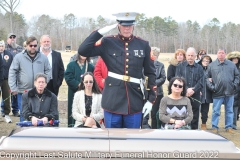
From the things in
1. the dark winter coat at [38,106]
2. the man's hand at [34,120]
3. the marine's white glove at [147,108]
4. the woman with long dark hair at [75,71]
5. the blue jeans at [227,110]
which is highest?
the woman with long dark hair at [75,71]

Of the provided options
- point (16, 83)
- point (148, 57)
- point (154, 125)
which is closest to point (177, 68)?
point (154, 125)

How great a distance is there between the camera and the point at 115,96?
3609mm

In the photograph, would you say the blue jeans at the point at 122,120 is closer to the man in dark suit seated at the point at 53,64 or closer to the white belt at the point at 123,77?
the white belt at the point at 123,77

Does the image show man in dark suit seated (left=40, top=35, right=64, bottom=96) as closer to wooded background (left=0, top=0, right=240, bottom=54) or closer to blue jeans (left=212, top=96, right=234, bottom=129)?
blue jeans (left=212, top=96, right=234, bottom=129)

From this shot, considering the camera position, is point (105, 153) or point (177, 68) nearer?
point (105, 153)

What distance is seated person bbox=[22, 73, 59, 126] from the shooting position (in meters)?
5.20

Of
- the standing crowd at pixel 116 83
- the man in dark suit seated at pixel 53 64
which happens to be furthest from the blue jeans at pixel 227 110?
the man in dark suit seated at pixel 53 64

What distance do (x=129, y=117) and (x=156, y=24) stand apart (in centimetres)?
5681

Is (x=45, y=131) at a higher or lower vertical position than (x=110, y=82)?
lower

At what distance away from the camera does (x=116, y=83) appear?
11.8 ft

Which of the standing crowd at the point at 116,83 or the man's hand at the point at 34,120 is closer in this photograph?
the standing crowd at the point at 116,83

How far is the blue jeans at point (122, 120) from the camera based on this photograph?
3.61m

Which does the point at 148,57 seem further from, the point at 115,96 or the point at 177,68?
the point at 177,68

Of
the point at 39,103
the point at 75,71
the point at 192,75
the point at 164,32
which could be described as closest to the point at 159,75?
the point at 192,75
